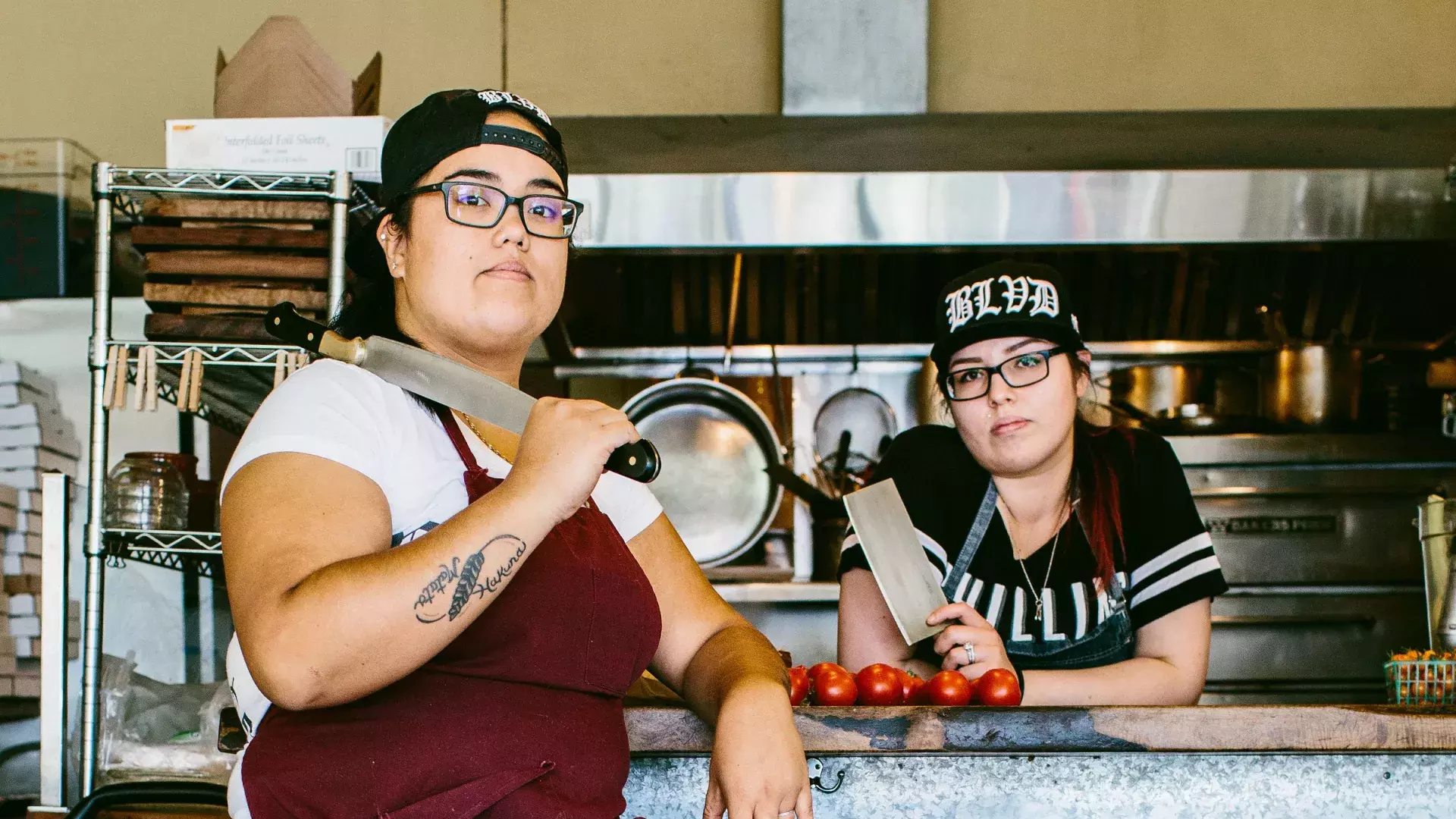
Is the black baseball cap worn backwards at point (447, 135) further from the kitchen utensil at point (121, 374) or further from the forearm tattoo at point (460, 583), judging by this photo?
the kitchen utensil at point (121, 374)

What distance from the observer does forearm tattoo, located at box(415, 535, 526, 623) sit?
3.33ft

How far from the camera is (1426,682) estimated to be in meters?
1.72

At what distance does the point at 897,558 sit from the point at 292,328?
118cm

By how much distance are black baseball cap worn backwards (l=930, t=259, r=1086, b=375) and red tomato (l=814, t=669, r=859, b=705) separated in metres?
0.67

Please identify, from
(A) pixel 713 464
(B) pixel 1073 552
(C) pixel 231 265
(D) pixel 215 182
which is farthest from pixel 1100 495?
(A) pixel 713 464

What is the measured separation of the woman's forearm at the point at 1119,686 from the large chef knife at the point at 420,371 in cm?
109

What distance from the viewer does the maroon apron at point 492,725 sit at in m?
1.09

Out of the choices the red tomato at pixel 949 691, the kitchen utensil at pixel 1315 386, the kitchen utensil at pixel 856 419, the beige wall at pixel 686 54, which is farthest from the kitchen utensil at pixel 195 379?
the kitchen utensil at pixel 1315 386

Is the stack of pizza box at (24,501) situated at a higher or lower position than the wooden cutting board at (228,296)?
lower

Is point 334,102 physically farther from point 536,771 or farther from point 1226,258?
point 1226,258

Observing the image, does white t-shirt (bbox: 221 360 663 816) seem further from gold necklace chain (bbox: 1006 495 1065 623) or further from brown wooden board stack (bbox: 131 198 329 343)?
brown wooden board stack (bbox: 131 198 329 343)

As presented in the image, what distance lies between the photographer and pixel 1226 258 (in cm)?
411

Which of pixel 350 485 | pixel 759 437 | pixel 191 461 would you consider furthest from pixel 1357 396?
pixel 350 485

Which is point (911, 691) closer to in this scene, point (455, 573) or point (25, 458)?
point (455, 573)
